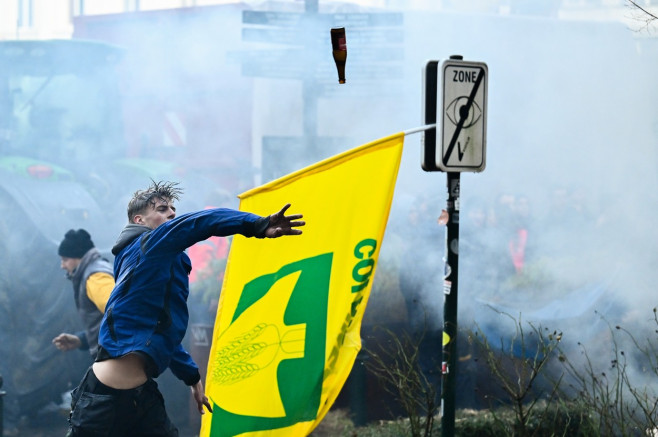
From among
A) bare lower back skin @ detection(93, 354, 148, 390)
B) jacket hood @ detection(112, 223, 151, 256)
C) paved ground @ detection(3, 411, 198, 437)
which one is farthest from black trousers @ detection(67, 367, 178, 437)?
paved ground @ detection(3, 411, 198, 437)

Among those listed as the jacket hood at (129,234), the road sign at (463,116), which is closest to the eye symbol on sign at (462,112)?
the road sign at (463,116)

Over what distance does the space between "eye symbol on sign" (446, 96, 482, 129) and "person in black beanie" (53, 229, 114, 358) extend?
2.10 m

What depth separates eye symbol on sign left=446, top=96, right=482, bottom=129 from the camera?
3.38m

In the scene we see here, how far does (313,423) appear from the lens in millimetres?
3229

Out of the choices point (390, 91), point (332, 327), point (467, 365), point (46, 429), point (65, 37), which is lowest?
point (46, 429)

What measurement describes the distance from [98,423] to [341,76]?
1427 mm

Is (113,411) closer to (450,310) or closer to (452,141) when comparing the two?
(450,310)

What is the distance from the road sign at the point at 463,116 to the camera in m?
3.37

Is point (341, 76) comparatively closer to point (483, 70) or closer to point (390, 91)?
point (483, 70)

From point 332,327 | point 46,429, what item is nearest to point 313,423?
point 332,327

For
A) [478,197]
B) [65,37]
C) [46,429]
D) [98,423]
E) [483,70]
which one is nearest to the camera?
[98,423]

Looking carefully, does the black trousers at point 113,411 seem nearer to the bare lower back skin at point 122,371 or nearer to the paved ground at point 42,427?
the bare lower back skin at point 122,371

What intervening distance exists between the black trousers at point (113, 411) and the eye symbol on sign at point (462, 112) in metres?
1.38

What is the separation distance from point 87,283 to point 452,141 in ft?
7.27
